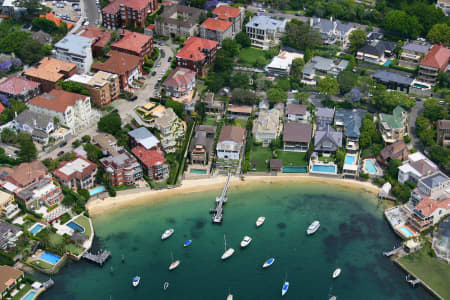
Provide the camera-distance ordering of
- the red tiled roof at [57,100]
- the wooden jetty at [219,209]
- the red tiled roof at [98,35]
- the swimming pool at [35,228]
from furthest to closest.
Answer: the red tiled roof at [98,35]
the red tiled roof at [57,100]
the wooden jetty at [219,209]
the swimming pool at [35,228]

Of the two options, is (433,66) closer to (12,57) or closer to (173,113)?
(173,113)

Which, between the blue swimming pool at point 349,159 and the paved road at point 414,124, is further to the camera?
the paved road at point 414,124

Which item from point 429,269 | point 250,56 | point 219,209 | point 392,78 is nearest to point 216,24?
point 250,56

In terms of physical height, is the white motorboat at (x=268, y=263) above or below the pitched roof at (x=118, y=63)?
below

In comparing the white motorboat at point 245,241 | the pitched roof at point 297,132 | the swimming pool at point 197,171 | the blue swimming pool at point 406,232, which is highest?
the pitched roof at point 297,132

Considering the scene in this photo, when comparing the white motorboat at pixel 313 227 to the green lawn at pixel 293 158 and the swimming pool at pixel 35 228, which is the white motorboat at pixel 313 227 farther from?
the swimming pool at pixel 35 228

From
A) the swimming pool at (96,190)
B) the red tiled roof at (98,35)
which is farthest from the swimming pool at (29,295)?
the red tiled roof at (98,35)

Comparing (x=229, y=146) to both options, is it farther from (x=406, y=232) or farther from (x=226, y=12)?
(x=226, y=12)
